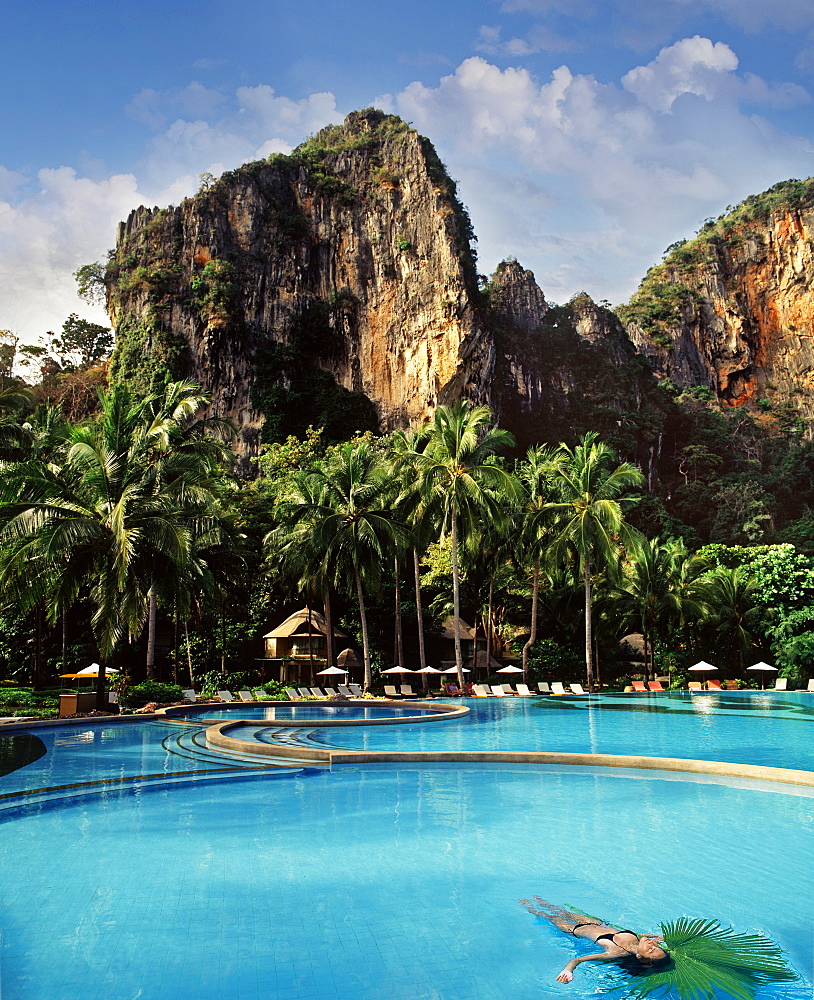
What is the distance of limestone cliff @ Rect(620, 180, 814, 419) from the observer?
7925 cm

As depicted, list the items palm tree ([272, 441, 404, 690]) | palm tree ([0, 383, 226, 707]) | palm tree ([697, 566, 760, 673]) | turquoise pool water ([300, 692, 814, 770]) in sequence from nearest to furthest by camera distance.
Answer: turquoise pool water ([300, 692, 814, 770]) → palm tree ([0, 383, 226, 707]) → palm tree ([272, 441, 404, 690]) → palm tree ([697, 566, 760, 673])

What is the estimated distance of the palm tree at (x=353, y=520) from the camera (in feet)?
87.6

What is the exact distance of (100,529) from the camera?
60.1ft

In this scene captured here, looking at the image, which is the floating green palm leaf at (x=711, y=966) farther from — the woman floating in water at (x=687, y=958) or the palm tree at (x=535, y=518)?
the palm tree at (x=535, y=518)

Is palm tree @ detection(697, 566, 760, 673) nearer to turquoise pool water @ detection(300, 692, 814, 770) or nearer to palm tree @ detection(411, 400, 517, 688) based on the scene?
turquoise pool water @ detection(300, 692, 814, 770)

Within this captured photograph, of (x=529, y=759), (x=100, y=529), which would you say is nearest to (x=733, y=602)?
(x=529, y=759)

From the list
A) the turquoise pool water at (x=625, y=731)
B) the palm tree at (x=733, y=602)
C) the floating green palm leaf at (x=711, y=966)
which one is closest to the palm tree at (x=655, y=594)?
the palm tree at (x=733, y=602)

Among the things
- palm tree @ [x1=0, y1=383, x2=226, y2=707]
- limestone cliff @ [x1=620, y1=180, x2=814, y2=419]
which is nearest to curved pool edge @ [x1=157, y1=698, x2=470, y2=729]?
palm tree @ [x1=0, y1=383, x2=226, y2=707]

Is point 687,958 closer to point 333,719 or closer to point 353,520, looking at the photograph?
point 333,719

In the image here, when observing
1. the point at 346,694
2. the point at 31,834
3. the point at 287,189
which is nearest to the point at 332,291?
the point at 287,189

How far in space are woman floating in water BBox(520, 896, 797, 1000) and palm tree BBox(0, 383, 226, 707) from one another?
47.7ft

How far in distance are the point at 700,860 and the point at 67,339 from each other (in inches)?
2156

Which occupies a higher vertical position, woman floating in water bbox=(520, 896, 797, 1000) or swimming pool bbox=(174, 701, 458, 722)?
woman floating in water bbox=(520, 896, 797, 1000)

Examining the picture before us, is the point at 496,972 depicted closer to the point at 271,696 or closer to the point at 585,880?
the point at 585,880
